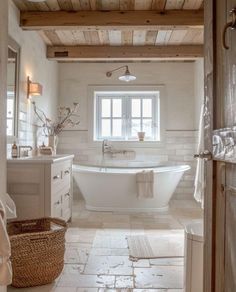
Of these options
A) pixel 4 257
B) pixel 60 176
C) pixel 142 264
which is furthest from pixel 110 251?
pixel 4 257

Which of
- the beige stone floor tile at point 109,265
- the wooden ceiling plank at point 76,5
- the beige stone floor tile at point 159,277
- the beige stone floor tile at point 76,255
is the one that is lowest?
the beige stone floor tile at point 159,277

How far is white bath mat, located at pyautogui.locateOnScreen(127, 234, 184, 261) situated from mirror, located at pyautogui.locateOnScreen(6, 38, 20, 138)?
176cm

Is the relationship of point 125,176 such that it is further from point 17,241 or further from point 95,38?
point 17,241

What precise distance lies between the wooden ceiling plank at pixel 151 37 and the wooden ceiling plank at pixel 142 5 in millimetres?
704

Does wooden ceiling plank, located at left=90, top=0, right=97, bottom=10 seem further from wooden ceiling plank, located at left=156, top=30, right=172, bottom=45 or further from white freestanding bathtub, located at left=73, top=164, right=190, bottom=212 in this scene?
white freestanding bathtub, located at left=73, top=164, right=190, bottom=212

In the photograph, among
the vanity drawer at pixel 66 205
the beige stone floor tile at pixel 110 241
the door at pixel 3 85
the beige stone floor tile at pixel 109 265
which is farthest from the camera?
the vanity drawer at pixel 66 205

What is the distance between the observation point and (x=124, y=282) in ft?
7.70

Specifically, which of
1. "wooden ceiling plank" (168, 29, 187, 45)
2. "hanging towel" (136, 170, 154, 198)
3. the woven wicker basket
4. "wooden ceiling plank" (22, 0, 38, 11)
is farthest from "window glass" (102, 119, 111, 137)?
the woven wicker basket

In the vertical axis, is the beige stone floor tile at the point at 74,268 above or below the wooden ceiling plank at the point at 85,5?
below

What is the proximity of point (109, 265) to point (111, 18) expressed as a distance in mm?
2771

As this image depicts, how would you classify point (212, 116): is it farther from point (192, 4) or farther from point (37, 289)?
point (192, 4)

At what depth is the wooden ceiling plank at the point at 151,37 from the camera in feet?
14.8

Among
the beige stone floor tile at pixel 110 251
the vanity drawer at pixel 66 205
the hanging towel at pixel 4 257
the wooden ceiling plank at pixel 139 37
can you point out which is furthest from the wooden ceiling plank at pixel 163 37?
the hanging towel at pixel 4 257

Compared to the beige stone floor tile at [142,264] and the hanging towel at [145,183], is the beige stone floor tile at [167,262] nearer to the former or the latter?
the beige stone floor tile at [142,264]
